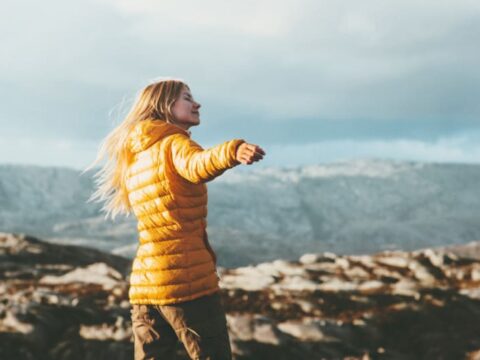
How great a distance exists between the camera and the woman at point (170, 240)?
6.43m

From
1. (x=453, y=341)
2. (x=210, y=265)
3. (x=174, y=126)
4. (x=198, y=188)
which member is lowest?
(x=453, y=341)

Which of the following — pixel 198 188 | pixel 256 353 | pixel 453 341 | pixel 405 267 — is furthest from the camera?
pixel 405 267

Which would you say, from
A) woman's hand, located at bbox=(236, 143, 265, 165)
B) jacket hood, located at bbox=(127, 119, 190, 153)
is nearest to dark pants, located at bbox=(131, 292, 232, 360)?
jacket hood, located at bbox=(127, 119, 190, 153)

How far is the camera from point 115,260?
168 feet

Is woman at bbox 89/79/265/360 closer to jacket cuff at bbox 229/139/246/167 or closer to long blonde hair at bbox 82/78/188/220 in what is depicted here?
long blonde hair at bbox 82/78/188/220

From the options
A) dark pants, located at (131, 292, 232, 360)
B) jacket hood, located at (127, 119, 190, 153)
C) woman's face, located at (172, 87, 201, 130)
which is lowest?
dark pants, located at (131, 292, 232, 360)

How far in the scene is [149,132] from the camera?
6.68 meters

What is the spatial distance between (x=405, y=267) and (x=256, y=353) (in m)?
16.4

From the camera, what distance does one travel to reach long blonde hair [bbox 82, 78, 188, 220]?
275 inches

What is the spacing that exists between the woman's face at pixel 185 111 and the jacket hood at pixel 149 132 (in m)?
0.24

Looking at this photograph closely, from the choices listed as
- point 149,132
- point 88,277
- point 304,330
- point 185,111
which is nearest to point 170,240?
point 149,132

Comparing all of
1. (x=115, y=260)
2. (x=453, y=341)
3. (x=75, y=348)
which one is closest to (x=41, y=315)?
(x=75, y=348)

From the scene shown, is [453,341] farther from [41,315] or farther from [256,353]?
[41,315]

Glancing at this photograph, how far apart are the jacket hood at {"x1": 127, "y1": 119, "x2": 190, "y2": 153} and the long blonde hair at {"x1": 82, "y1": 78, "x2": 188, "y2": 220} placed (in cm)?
23
